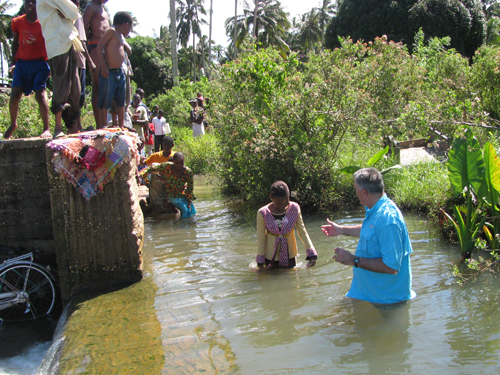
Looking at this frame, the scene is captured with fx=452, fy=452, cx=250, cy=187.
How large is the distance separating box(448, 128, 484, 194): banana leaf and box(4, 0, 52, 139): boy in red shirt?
5472 mm

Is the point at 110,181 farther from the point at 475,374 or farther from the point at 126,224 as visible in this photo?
the point at 475,374

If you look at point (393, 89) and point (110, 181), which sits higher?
point (393, 89)

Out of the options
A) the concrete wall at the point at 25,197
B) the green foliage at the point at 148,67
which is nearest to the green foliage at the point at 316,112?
the concrete wall at the point at 25,197

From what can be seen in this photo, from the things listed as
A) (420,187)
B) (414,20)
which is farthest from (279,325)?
(414,20)

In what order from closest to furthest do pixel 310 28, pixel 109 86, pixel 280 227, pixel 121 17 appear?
1. pixel 280 227
2. pixel 121 17
3. pixel 109 86
4. pixel 310 28

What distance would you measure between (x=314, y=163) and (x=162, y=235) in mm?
3476

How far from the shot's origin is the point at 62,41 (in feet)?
19.6

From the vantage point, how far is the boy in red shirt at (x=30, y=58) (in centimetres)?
613

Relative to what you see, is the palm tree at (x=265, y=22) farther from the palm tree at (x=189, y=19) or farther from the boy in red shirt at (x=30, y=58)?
the boy in red shirt at (x=30, y=58)

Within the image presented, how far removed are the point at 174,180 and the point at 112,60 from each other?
3.34m

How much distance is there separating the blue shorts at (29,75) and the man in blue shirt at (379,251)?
4.65 metres

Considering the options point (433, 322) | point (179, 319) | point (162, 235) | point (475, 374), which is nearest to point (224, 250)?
point (162, 235)

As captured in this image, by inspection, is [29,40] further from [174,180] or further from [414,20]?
[414,20]

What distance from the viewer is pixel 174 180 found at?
9.61 meters
